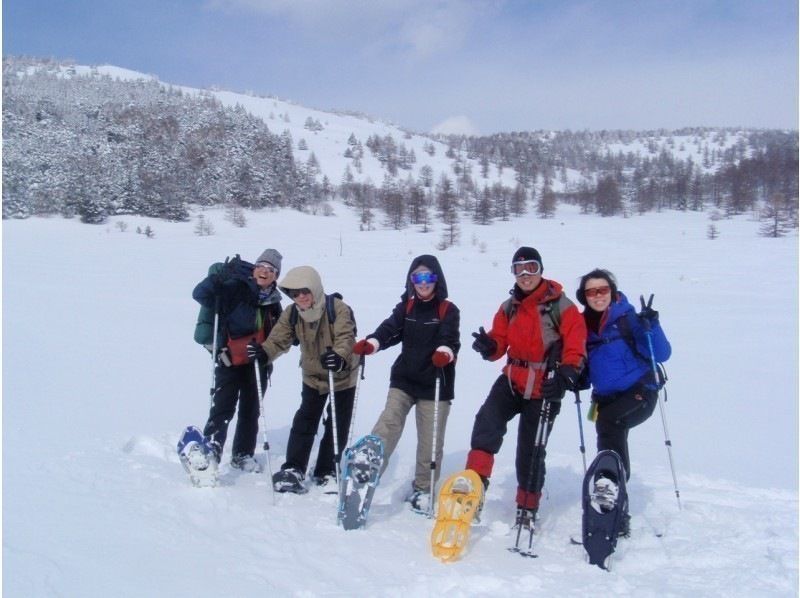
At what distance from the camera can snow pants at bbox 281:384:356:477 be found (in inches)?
185

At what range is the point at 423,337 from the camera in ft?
14.9

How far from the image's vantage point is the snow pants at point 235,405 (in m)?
4.95

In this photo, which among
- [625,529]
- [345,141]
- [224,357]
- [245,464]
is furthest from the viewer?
[345,141]

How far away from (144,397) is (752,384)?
880cm

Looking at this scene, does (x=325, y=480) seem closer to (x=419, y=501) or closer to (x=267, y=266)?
(x=419, y=501)

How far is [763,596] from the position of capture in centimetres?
322

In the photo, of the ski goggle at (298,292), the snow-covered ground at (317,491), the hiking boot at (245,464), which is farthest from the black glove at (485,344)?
the hiking boot at (245,464)

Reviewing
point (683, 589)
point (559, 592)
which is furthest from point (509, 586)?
point (683, 589)

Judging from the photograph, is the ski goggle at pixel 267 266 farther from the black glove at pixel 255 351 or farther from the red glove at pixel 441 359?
the red glove at pixel 441 359

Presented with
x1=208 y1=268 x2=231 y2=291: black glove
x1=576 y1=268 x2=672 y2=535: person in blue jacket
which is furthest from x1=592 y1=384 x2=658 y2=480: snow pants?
x1=208 y1=268 x2=231 y2=291: black glove

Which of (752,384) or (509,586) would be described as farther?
(752,384)

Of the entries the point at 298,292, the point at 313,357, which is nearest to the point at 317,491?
the point at 313,357

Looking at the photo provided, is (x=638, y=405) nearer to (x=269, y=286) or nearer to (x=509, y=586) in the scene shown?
(x=509, y=586)

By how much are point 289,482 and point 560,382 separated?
2.25m
